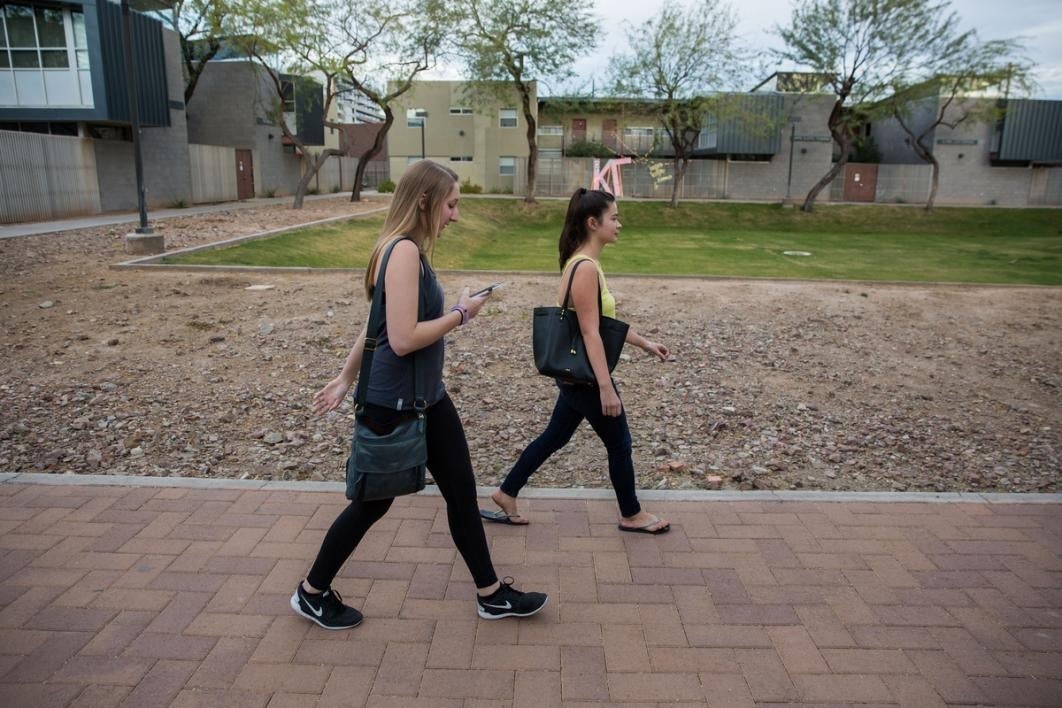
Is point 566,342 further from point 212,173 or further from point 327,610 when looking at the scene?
point 212,173

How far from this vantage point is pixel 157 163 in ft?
87.9

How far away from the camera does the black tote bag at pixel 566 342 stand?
3443 mm

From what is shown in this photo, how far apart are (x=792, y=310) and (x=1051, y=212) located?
3628 centimetres

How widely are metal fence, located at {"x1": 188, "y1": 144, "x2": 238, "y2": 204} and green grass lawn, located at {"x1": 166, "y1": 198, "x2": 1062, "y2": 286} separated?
1016 centimetres

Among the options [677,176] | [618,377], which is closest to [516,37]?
[677,176]

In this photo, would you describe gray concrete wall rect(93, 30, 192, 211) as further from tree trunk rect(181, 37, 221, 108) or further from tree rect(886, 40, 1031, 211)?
tree rect(886, 40, 1031, 211)

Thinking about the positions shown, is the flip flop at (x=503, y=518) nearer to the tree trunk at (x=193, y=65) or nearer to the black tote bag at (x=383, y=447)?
the black tote bag at (x=383, y=447)

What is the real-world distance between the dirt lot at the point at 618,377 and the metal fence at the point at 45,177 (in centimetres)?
983

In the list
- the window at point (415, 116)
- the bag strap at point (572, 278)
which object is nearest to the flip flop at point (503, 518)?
the bag strap at point (572, 278)

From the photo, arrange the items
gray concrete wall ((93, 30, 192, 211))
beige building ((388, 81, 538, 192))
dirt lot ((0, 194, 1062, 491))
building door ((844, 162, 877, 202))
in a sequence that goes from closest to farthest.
Answer: 1. dirt lot ((0, 194, 1062, 491))
2. gray concrete wall ((93, 30, 192, 211))
3. building door ((844, 162, 877, 202))
4. beige building ((388, 81, 538, 192))

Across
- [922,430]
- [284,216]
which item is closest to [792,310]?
[922,430]

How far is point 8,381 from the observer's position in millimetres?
6141

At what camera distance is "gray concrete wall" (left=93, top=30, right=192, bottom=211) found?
23.4m

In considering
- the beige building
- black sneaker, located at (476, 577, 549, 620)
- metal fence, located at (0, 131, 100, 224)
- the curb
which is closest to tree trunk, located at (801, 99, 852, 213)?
the beige building
